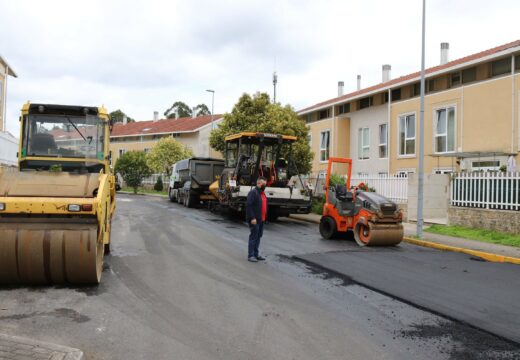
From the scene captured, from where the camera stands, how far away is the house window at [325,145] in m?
32.4

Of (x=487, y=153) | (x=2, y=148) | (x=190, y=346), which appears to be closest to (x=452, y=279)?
(x=190, y=346)

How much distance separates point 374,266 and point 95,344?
227 inches

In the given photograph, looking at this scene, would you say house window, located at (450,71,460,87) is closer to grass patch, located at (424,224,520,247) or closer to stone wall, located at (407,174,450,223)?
stone wall, located at (407,174,450,223)

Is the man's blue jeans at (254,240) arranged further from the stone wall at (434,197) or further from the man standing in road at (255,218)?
the stone wall at (434,197)

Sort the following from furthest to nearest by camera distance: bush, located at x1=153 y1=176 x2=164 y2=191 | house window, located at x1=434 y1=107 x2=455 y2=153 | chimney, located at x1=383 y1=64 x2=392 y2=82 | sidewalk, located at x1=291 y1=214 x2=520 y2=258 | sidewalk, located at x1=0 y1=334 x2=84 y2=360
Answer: bush, located at x1=153 y1=176 x2=164 y2=191 → chimney, located at x1=383 y1=64 x2=392 y2=82 → house window, located at x1=434 y1=107 x2=455 y2=153 → sidewalk, located at x1=291 y1=214 x2=520 y2=258 → sidewalk, located at x1=0 y1=334 x2=84 y2=360

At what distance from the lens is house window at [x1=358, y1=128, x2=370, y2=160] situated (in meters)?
29.3

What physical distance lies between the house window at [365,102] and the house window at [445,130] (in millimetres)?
6638

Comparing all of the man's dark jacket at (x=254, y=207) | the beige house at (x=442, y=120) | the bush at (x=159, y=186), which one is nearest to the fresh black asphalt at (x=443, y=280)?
the man's dark jacket at (x=254, y=207)

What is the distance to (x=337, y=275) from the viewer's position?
27.1ft

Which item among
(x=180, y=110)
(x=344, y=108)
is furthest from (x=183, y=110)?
(x=344, y=108)

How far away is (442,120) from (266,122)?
9.43 meters

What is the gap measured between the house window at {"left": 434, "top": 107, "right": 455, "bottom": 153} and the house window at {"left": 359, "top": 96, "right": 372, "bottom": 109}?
664 centimetres

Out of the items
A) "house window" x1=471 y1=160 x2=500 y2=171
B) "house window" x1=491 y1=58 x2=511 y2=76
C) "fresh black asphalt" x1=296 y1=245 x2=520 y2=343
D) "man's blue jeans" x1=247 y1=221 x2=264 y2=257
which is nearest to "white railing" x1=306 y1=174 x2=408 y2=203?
"house window" x1=471 y1=160 x2=500 y2=171

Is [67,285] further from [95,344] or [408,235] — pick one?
[408,235]
